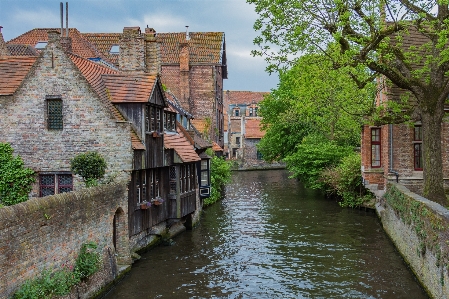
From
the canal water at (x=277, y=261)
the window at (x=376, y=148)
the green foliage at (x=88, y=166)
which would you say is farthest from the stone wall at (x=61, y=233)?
the window at (x=376, y=148)

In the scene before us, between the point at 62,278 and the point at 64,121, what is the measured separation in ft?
24.5

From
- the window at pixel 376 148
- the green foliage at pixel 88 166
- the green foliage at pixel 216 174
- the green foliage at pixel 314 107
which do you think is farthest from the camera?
the green foliage at pixel 216 174

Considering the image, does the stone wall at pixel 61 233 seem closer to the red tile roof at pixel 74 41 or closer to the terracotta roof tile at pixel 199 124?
the red tile roof at pixel 74 41

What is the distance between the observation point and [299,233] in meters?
25.7

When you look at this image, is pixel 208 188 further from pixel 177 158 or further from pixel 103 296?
pixel 103 296

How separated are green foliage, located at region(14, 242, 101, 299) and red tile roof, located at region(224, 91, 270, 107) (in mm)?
79020

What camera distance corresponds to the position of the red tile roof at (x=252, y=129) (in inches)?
3196

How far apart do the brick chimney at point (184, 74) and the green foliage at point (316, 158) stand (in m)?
10.8

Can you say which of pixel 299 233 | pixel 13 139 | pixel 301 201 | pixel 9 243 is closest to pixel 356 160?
pixel 301 201

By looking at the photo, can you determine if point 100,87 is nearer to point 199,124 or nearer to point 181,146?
point 181,146

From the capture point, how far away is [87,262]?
46.8 ft

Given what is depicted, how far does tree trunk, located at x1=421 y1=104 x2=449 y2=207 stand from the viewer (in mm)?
19500

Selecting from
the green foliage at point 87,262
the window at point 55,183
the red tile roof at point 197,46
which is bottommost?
the green foliage at point 87,262

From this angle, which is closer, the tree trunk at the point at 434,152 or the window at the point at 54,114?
the window at the point at 54,114
